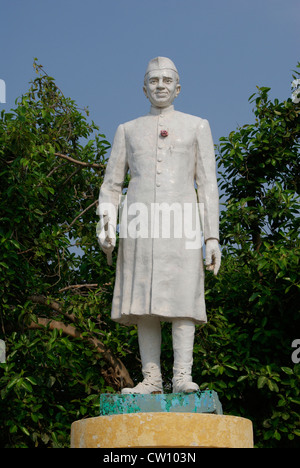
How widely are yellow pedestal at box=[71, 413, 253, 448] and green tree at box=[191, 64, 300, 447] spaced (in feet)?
9.38

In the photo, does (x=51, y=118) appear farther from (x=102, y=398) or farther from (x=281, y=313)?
(x=102, y=398)

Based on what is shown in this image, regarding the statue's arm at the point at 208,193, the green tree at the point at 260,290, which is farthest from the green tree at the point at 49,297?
the statue's arm at the point at 208,193

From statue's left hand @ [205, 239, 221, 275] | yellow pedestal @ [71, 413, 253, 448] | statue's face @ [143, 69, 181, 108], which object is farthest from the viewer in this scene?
statue's face @ [143, 69, 181, 108]

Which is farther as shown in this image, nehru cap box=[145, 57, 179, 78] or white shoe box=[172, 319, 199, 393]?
nehru cap box=[145, 57, 179, 78]

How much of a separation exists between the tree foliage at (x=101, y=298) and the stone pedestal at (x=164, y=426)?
232 cm

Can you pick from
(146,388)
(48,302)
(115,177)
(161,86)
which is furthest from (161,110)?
(48,302)

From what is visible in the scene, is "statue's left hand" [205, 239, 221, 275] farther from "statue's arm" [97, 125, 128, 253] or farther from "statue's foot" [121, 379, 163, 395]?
"statue's foot" [121, 379, 163, 395]

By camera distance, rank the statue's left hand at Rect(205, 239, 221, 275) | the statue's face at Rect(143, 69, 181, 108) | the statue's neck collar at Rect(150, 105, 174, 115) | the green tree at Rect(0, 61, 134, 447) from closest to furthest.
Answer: the statue's left hand at Rect(205, 239, 221, 275)
the statue's face at Rect(143, 69, 181, 108)
the statue's neck collar at Rect(150, 105, 174, 115)
the green tree at Rect(0, 61, 134, 447)

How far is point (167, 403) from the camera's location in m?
5.62

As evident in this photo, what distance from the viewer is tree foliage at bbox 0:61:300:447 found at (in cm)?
828

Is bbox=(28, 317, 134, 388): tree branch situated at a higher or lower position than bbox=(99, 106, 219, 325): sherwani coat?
lower

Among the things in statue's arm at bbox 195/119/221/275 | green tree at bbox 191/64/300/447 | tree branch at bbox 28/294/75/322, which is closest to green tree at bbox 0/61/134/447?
tree branch at bbox 28/294/75/322

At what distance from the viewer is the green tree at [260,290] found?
8.39 m

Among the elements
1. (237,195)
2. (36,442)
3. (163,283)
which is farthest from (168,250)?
(237,195)
